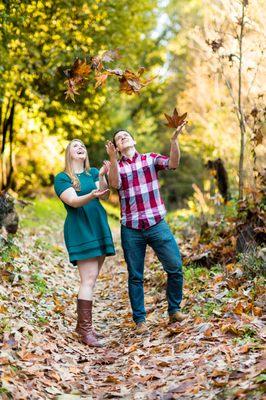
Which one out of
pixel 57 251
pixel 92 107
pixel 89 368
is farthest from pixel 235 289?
pixel 92 107

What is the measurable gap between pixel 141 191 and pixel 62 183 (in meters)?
0.80

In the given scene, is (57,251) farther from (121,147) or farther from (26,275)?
(121,147)

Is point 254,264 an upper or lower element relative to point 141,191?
lower

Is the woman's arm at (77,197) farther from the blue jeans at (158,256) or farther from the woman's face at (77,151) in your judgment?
the blue jeans at (158,256)

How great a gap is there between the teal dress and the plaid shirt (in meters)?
0.28

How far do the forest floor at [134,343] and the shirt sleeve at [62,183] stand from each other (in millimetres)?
1275

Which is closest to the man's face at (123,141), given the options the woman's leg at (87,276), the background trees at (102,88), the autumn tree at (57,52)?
the background trees at (102,88)

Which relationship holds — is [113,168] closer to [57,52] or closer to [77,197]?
[77,197]

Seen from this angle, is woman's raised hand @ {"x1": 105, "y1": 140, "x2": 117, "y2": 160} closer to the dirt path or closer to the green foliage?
the dirt path

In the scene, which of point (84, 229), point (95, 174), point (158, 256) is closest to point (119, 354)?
point (158, 256)

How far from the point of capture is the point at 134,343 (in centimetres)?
534

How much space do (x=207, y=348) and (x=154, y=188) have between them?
1707 mm

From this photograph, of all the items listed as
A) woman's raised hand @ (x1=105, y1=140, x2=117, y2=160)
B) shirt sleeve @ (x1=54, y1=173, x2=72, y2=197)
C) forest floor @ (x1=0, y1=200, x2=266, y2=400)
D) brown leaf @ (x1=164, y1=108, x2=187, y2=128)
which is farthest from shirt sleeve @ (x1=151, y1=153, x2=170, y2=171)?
forest floor @ (x1=0, y1=200, x2=266, y2=400)

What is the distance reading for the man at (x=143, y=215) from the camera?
17.8ft
